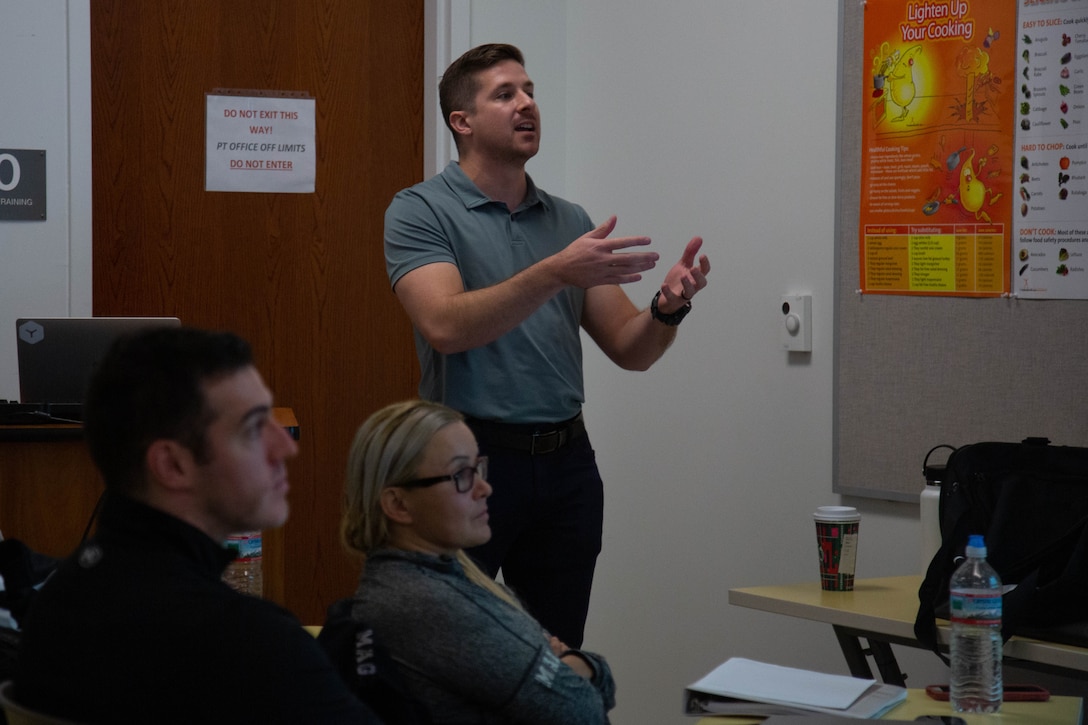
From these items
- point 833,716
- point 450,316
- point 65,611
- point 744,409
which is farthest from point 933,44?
point 65,611

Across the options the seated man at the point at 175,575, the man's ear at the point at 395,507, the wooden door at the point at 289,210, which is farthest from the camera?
the wooden door at the point at 289,210

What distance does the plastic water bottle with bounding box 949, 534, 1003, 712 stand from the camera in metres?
1.83

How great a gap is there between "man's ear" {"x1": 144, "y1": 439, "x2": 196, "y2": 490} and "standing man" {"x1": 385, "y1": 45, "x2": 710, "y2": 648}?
1223 mm

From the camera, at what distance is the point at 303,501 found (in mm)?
4012

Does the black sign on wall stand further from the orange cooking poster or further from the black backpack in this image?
the black backpack

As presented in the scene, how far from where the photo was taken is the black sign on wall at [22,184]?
143 inches

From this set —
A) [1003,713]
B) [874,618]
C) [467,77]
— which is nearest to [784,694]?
[1003,713]

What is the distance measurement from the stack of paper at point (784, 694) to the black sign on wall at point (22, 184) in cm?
263

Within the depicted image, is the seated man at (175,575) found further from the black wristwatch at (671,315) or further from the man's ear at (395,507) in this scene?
the black wristwatch at (671,315)

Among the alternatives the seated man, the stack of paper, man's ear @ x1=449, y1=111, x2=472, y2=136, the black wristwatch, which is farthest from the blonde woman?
man's ear @ x1=449, y1=111, x2=472, y2=136

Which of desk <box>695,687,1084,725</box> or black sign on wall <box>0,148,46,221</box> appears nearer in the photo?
desk <box>695,687,1084,725</box>

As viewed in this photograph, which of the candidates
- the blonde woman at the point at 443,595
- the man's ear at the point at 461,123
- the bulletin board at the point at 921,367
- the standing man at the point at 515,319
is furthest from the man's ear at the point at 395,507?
the bulletin board at the point at 921,367

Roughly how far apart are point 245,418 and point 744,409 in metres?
2.38

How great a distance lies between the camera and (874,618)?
237 centimetres
